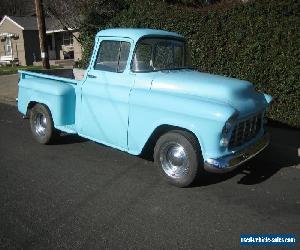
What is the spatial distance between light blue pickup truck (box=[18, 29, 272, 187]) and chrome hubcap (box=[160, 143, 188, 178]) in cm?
1

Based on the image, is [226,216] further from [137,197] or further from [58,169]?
[58,169]

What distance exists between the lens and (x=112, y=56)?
5957 mm

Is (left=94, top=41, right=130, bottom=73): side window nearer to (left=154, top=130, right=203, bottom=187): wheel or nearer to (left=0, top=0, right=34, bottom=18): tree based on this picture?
(left=154, top=130, right=203, bottom=187): wheel

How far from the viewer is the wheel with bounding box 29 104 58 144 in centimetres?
692

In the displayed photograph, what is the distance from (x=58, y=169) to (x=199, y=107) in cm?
247

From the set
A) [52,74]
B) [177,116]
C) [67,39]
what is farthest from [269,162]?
[67,39]

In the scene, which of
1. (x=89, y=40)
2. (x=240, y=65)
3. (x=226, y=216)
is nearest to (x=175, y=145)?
(x=226, y=216)

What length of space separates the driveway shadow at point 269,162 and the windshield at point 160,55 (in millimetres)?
1783

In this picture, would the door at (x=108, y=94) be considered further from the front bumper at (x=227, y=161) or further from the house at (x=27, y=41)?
the house at (x=27, y=41)

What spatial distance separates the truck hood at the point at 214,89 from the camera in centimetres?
515

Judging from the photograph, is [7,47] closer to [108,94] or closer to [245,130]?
[108,94]

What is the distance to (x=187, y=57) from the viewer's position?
6.49 meters

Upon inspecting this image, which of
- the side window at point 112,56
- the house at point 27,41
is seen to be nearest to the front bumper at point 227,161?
the side window at point 112,56

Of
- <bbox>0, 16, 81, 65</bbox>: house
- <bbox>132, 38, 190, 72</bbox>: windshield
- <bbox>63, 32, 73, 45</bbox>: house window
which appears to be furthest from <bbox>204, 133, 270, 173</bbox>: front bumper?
<bbox>63, 32, 73, 45</bbox>: house window
